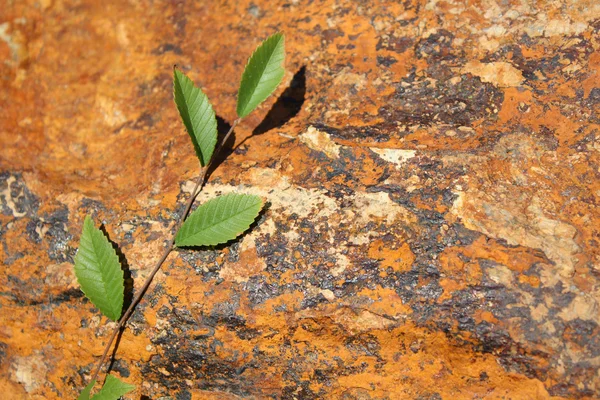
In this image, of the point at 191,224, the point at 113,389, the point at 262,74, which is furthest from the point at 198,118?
the point at 113,389

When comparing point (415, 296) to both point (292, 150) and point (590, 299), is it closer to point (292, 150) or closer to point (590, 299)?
point (590, 299)

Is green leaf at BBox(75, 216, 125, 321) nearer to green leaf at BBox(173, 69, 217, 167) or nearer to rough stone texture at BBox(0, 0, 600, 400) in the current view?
rough stone texture at BBox(0, 0, 600, 400)

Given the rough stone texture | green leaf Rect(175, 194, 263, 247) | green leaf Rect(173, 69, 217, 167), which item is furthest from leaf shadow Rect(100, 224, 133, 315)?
green leaf Rect(173, 69, 217, 167)

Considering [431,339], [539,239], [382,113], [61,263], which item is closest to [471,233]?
[539,239]

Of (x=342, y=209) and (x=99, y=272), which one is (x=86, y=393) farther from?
(x=342, y=209)

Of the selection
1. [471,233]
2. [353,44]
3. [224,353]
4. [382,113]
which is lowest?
[224,353]

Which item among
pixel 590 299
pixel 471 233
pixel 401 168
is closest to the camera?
pixel 590 299

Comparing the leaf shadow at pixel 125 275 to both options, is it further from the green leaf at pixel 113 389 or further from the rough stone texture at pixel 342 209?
the green leaf at pixel 113 389
